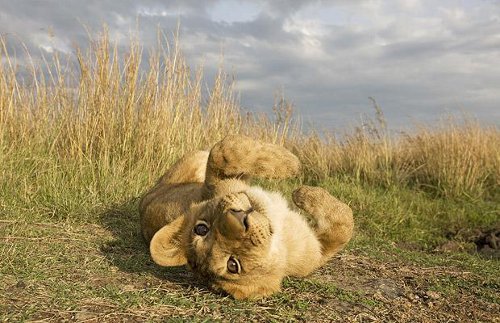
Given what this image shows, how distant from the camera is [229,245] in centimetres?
261

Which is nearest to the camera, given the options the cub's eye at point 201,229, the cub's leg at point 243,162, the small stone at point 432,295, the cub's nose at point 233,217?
the cub's nose at point 233,217

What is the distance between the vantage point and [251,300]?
283 cm

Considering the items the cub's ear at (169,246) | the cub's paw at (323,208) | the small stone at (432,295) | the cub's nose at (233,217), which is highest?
the cub's nose at (233,217)

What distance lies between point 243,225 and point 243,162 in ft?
2.94

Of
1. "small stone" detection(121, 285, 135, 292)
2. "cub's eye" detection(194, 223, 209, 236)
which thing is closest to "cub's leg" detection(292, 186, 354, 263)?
"cub's eye" detection(194, 223, 209, 236)

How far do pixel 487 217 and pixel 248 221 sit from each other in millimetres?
6373

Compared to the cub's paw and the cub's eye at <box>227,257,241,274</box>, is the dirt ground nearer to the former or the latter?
the cub's eye at <box>227,257,241,274</box>

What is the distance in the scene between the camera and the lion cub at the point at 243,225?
2.66 m

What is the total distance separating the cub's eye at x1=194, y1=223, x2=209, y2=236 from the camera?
2.87 meters

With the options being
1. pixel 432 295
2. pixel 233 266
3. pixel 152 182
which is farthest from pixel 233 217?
pixel 152 182

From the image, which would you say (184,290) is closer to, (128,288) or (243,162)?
(128,288)

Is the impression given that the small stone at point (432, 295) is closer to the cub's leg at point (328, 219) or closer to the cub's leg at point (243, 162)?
the cub's leg at point (328, 219)

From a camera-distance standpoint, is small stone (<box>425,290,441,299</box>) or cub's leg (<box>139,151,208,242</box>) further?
cub's leg (<box>139,151,208,242</box>)

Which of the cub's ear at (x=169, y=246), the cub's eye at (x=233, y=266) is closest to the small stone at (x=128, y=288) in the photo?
the cub's ear at (x=169, y=246)
